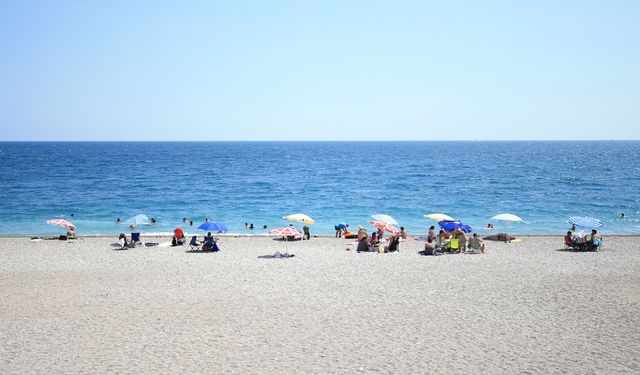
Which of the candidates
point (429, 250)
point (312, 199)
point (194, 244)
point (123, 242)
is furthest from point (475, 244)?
point (312, 199)

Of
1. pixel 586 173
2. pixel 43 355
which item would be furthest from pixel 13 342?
pixel 586 173

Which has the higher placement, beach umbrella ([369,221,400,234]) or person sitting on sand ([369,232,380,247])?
beach umbrella ([369,221,400,234])

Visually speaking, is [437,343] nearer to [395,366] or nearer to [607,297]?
[395,366]

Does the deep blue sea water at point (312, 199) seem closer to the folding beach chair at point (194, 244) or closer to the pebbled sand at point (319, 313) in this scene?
the folding beach chair at point (194, 244)

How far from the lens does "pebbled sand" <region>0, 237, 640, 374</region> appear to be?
10930 millimetres

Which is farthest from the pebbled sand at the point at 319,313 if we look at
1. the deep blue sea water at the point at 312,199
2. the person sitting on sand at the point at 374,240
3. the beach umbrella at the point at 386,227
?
the deep blue sea water at the point at 312,199

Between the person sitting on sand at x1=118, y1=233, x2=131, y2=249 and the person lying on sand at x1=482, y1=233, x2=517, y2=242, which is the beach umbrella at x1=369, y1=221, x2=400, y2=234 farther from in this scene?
the person sitting on sand at x1=118, y1=233, x2=131, y2=249

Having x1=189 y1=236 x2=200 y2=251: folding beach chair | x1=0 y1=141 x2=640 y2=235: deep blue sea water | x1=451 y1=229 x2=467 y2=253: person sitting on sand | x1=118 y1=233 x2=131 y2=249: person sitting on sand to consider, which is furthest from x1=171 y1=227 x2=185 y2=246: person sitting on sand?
x1=451 y1=229 x2=467 y2=253: person sitting on sand

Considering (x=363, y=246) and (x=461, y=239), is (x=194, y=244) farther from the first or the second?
(x=461, y=239)

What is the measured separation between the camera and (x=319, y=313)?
14156 millimetres

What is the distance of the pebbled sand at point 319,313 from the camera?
10.9 metres

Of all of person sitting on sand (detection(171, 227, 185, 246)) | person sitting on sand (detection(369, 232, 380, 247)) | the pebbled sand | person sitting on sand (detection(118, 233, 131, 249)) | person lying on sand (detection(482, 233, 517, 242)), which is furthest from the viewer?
person lying on sand (detection(482, 233, 517, 242))

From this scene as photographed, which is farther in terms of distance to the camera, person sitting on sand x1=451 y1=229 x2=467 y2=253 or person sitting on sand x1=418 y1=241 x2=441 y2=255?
person sitting on sand x1=451 y1=229 x2=467 y2=253

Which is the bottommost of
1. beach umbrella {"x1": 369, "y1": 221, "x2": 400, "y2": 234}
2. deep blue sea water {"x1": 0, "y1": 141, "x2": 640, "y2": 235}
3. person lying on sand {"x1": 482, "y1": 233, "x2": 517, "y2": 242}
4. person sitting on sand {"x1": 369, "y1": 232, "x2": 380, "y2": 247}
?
deep blue sea water {"x1": 0, "y1": 141, "x2": 640, "y2": 235}
